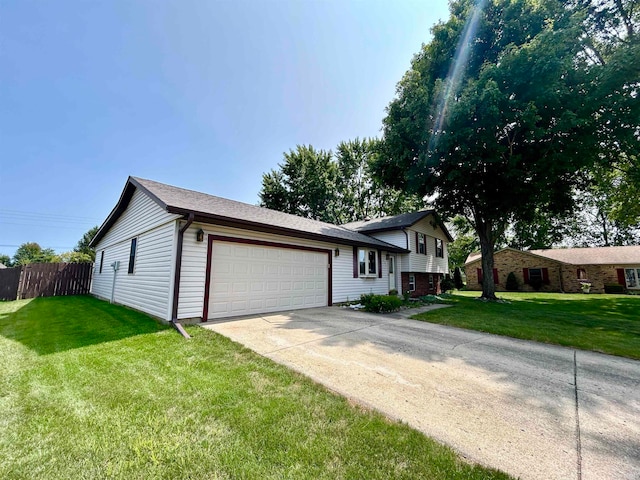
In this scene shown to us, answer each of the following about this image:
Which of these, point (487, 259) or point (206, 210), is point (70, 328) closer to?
point (206, 210)

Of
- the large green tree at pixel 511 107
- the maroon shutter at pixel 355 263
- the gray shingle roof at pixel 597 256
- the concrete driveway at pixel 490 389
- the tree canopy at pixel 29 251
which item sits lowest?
the concrete driveway at pixel 490 389

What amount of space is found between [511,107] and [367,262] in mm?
8824

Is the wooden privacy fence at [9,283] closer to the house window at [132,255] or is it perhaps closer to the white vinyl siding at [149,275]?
the white vinyl siding at [149,275]

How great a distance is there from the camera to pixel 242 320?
6.59 m

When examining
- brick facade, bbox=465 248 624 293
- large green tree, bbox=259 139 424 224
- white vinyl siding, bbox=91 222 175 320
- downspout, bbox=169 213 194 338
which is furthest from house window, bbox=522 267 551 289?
white vinyl siding, bbox=91 222 175 320

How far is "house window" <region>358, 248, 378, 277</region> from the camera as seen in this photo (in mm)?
11617

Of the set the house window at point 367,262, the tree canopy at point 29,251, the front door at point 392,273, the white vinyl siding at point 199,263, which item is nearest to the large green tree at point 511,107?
the front door at point 392,273

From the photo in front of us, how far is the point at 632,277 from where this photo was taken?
20828 mm

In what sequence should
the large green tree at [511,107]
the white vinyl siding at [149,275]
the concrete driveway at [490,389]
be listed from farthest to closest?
the large green tree at [511,107] → the white vinyl siding at [149,275] → the concrete driveway at [490,389]

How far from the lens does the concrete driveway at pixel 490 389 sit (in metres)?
2.04

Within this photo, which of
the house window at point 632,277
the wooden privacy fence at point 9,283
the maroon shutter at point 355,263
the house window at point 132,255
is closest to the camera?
the house window at point 132,255

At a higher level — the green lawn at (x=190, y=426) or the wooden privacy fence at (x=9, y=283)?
the wooden privacy fence at (x=9, y=283)

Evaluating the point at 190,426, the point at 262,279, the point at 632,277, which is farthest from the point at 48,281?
the point at 632,277

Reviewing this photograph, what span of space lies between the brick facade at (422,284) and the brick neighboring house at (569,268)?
33.4 feet
